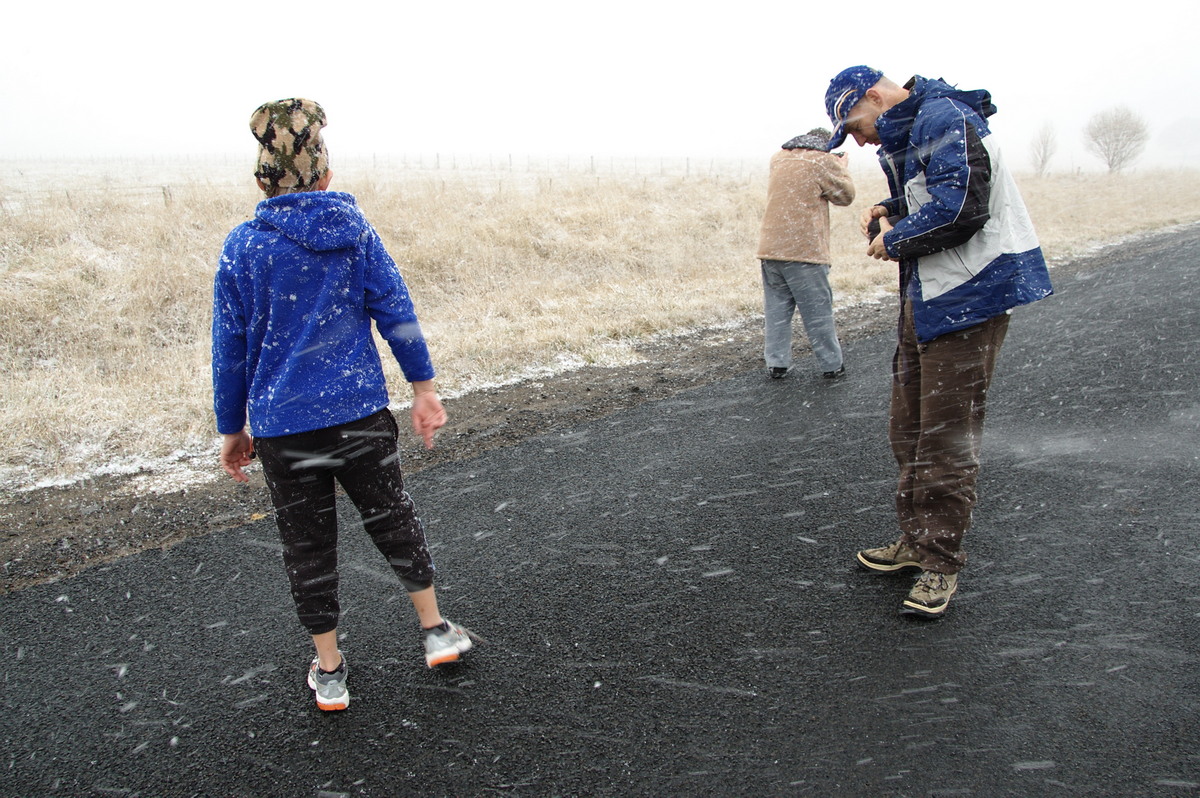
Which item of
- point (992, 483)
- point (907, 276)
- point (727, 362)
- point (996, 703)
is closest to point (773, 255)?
point (727, 362)

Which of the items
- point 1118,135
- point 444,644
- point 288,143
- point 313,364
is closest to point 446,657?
point 444,644

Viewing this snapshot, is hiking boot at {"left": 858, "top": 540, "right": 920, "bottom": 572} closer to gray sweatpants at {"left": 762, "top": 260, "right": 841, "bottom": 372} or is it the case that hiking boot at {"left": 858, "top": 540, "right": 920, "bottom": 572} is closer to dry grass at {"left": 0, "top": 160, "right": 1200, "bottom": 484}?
gray sweatpants at {"left": 762, "top": 260, "right": 841, "bottom": 372}

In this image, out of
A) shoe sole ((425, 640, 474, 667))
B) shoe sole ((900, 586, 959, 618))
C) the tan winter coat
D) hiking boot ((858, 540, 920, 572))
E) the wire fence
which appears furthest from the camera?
the wire fence

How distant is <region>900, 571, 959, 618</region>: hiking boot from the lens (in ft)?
9.35

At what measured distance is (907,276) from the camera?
297cm

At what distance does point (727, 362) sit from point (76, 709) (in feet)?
18.0

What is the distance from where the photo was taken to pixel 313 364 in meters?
2.26

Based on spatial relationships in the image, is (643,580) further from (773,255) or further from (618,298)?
(618,298)

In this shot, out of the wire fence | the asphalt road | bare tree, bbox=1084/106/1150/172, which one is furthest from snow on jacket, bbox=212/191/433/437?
bare tree, bbox=1084/106/1150/172

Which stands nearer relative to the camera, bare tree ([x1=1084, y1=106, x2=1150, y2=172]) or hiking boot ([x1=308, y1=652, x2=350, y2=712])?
hiking boot ([x1=308, y1=652, x2=350, y2=712])

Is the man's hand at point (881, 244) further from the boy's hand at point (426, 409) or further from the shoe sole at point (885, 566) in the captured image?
the boy's hand at point (426, 409)

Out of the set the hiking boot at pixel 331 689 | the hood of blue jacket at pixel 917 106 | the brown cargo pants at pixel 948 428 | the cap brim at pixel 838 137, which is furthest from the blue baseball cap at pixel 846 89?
the hiking boot at pixel 331 689

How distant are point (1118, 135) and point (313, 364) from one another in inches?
3249

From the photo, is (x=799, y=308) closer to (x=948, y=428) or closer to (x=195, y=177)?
(x=948, y=428)
